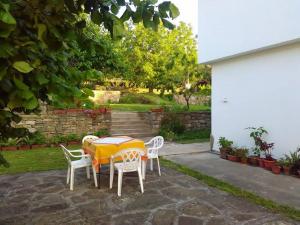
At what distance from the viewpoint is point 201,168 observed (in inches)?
291

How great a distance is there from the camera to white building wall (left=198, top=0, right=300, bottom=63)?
6.62 metres

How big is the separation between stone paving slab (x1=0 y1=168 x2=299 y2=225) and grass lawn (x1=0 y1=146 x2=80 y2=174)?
39.1 inches

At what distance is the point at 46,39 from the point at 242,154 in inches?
291

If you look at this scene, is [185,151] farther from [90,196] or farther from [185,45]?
[185,45]

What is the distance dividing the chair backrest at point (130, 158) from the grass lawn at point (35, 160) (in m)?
2.87

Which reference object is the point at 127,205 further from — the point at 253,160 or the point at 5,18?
the point at 253,160

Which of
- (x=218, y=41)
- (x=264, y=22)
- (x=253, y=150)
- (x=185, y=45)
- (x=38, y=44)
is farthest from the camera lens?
(x=185, y=45)

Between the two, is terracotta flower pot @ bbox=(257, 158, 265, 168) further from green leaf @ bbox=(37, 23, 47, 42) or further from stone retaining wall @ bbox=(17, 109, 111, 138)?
green leaf @ bbox=(37, 23, 47, 42)

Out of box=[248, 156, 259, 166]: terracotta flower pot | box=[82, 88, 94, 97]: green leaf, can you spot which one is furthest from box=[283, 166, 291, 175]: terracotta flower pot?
box=[82, 88, 94, 97]: green leaf

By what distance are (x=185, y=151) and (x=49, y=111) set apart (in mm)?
5562

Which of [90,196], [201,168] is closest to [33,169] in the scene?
[90,196]

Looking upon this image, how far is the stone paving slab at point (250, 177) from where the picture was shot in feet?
17.1

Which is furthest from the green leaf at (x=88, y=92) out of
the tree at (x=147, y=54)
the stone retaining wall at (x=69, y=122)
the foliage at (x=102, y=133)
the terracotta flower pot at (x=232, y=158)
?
the tree at (x=147, y=54)

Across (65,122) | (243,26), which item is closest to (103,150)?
(243,26)
